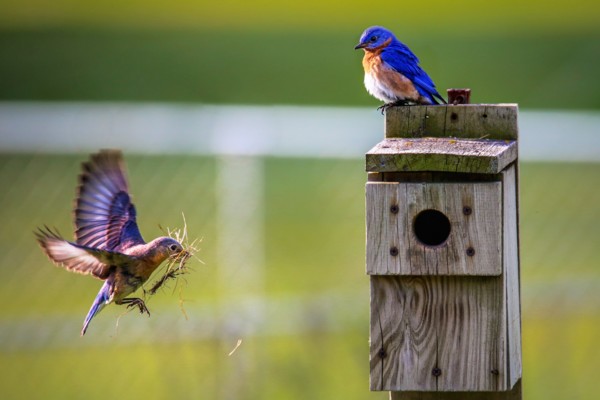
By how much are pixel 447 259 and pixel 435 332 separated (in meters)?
0.24

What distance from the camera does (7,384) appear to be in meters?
7.41

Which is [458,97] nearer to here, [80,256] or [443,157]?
[443,157]

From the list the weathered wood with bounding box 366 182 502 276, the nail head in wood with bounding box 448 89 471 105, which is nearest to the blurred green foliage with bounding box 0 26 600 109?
the nail head in wood with bounding box 448 89 471 105

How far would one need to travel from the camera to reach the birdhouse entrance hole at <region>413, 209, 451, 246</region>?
3984 millimetres

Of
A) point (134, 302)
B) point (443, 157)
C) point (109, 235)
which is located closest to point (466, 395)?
point (443, 157)

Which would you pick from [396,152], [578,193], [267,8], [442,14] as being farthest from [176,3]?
[396,152]

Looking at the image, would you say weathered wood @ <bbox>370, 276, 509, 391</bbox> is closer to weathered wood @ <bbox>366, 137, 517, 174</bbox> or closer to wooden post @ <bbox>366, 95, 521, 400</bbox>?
wooden post @ <bbox>366, 95, 521, 400</bbox>

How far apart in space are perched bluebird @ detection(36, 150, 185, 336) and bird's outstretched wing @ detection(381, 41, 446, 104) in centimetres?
136

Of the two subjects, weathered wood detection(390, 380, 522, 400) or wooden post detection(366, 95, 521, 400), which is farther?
weathered wood detection(390, 380, 522, 400)

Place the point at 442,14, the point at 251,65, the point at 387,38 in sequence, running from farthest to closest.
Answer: the point at 442,14 < the point at 251,65 < the point at 387,38

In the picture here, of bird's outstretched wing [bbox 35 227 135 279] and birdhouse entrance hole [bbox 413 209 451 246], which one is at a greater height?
birdhouse entrance hole [bbox 413 209 451 246]

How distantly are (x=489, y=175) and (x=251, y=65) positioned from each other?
48.9ft

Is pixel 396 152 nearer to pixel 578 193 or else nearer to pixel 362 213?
pixel 362 213

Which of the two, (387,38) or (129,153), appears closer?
(387,38)
